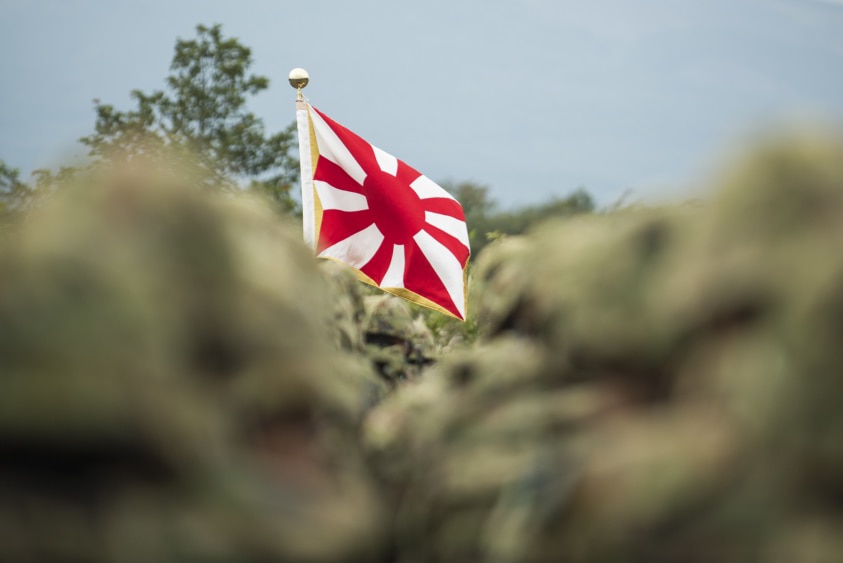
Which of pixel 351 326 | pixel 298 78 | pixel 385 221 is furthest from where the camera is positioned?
pixel 298 78

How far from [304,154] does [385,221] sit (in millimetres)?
1125

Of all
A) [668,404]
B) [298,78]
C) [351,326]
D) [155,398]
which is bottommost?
[668,404]

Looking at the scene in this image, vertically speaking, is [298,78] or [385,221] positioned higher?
[298,78]

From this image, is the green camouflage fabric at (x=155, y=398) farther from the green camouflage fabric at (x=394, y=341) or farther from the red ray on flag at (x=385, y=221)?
the red ray on flag at (x=385, y=221)

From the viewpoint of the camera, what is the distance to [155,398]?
3.30 ft

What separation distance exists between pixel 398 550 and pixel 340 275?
62 centimetres

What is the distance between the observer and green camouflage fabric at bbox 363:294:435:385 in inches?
72.7

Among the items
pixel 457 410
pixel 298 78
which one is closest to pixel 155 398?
pixel 457 410

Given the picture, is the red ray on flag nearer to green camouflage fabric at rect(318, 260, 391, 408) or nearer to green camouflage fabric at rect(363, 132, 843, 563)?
green camouflage fabric at rect(318, 260, 391, 408)

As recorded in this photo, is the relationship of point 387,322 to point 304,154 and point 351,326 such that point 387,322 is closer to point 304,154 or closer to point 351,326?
point 351,326

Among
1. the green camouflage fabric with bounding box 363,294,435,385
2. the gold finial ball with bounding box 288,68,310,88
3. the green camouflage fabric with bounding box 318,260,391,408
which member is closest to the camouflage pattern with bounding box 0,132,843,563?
the green camouflage fabric with bounding box 318,260,391,408

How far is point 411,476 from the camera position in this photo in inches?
48.9

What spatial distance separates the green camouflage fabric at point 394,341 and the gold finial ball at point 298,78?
23.2ft

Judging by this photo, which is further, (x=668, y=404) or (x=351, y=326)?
(x=351, y=326)
